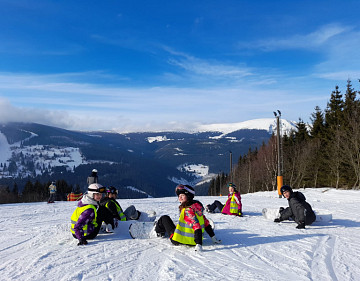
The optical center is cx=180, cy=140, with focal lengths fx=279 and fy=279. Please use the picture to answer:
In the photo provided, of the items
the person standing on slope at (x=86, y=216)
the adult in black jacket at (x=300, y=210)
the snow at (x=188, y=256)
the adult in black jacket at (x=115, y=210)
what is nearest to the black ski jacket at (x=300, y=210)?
the adult in black jacket at (x=300, y=210)

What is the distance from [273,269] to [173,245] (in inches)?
77.1

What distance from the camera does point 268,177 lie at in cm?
4175

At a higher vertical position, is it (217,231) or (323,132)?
(323,132)

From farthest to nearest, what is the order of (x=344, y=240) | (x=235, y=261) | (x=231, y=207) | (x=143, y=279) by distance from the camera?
(x=231, y=207)
(x=344, y=240)
(x=235, y=261)
(x=143, y=279)

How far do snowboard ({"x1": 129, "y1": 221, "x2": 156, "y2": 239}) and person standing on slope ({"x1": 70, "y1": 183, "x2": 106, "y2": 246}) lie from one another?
32.2 inches

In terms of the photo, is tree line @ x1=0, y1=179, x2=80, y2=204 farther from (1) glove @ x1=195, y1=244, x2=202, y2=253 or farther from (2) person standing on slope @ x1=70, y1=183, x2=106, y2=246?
(1) glove @ x1=195, y1=244, x2=202, y2=253

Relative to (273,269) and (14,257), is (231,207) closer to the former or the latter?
(273,269)

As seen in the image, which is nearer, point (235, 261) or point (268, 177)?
point (235, 261)

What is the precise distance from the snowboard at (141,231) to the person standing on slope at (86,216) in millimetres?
817

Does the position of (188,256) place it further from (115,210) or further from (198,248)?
(115,210)

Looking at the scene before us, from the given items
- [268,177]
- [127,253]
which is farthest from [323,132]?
[127,253]

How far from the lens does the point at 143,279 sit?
3.82 m

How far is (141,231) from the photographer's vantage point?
5.96 m

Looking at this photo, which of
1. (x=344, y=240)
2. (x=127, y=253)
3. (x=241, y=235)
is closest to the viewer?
(x=127, y=253)
